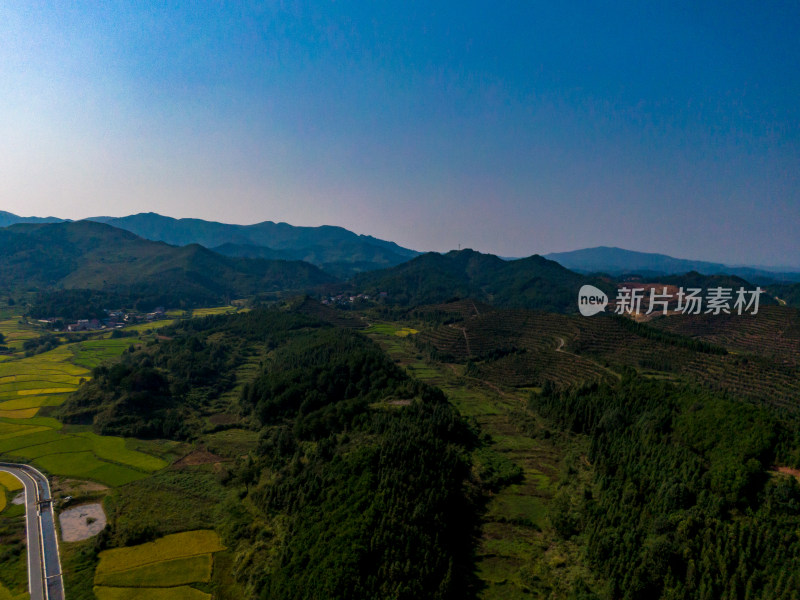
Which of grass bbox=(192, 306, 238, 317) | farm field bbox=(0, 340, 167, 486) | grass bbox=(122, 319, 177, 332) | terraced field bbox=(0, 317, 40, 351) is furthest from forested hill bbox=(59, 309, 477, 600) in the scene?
grass bbox=(192, 306, 238, 317)

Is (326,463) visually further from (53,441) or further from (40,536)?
(53,441)

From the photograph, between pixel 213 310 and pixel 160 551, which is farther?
pixel 213 310

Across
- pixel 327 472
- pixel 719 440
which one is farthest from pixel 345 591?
pixel 719 440

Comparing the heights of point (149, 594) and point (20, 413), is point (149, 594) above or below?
above

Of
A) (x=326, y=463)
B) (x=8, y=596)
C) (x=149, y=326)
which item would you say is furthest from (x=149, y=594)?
(x=149, y=326)

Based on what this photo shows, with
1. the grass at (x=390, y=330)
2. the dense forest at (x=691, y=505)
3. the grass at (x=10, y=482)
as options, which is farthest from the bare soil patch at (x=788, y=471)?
the grass at (x=390, y=330)

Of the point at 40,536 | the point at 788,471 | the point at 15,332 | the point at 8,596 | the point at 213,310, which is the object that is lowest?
the point at 15,332

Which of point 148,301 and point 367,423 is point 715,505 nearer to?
point 367,423
